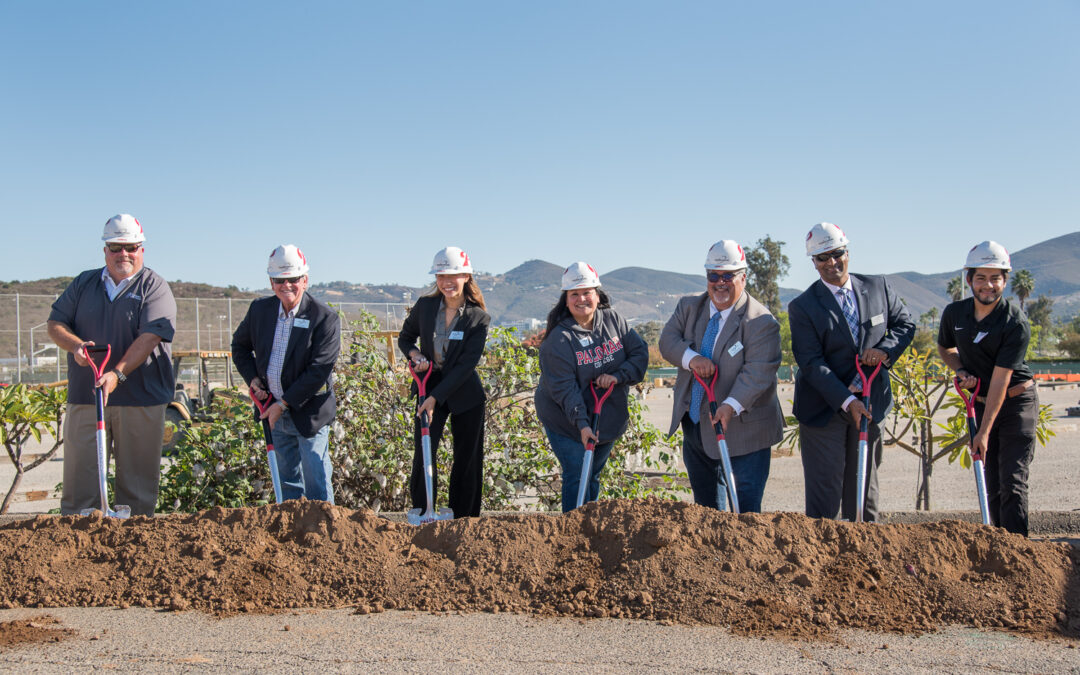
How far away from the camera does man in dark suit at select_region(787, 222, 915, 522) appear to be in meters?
4.65

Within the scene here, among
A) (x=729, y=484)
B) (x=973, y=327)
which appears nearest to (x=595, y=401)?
(x=729, y=484)

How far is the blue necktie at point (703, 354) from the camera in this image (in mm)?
4898

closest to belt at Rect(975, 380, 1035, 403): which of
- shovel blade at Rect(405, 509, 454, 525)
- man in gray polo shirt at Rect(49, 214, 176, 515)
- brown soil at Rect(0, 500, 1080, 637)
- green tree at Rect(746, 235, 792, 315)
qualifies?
brown soil at Rect(0, 500, 1080, 637)

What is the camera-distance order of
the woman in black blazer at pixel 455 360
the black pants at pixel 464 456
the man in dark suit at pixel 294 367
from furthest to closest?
the black pants at pixel 464 456, the woman in black blazer at pixel 455 360, the man in dark suit at pixel 294 367

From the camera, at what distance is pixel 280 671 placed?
3.08m

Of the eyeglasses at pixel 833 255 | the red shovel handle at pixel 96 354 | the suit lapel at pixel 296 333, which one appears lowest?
the red shovel handle at pixel 96 354

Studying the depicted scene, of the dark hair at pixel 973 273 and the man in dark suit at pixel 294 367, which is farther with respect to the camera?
the man in dark suit at pixel 294 367

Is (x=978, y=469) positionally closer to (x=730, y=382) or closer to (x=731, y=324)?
(x=730, y=382)

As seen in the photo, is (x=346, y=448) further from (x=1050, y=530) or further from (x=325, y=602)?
(x=1050, y=530)

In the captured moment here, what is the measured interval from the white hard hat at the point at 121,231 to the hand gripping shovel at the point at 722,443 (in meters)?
3.61

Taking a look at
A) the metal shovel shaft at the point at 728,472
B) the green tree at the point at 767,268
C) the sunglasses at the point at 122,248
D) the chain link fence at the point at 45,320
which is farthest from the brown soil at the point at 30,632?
the green tree at the point at 767,268

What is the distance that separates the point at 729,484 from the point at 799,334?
93 centimetres

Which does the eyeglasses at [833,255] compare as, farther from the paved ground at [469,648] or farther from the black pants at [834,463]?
the paved ground at [469,648]

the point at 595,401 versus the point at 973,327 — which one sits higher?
the point at 973,327
